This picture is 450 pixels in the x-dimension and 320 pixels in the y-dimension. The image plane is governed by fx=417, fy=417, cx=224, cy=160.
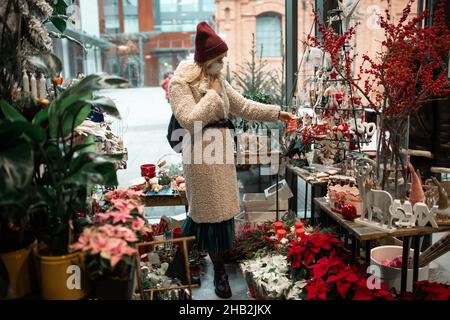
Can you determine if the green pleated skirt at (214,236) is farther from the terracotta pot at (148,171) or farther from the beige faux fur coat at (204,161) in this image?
the terracotta pot at (148,171)

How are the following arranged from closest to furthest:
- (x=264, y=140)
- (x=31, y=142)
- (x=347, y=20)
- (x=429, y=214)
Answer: (x=31, y=142)
(x=429, y=214)
(x=347, y=20)
(x=264, y=140)

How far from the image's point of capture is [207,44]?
2254mm

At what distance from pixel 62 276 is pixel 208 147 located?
1.21 metres

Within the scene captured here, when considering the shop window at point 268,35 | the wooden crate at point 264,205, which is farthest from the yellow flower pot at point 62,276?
the shop window at point 268,35

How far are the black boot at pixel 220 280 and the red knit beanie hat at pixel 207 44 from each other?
3.85ft

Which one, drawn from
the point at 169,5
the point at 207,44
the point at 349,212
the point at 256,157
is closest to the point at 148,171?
the point at 256,157

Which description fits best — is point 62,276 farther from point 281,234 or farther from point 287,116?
point 287,116

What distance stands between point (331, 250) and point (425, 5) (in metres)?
2.54

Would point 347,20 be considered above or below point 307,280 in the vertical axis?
above

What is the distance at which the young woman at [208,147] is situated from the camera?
7.39 feet

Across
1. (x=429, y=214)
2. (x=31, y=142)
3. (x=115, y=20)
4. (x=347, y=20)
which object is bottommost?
(x=429, y=214)
